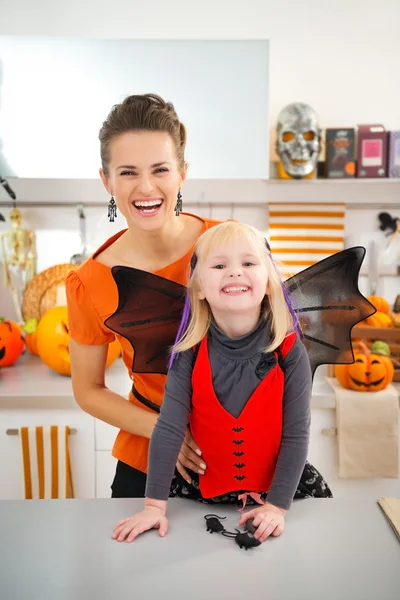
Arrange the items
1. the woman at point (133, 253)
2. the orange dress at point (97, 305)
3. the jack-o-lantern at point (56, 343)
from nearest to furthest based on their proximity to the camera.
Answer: the woman at point (133, 253) < the orange dress at point (97, 305) < the jack-o-lantern at point (56, 343)

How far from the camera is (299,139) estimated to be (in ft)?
7.14

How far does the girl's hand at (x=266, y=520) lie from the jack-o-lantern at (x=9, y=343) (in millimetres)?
1456

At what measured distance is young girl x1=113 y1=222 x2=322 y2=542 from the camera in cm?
96

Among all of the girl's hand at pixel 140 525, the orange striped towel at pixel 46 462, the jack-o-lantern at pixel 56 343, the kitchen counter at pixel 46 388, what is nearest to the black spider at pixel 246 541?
the girl's hand at pixel 140 525

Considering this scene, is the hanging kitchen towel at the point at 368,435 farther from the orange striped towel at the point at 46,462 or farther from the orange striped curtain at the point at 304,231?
the orange striped towel at the point at 46,462

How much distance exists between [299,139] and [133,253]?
1.15 metres

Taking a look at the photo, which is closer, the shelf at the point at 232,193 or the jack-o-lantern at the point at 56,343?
the jack-o-lantern at the point at 56,343

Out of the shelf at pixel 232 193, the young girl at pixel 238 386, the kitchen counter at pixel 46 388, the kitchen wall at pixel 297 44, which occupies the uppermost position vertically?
the kitchen wall at pixel 297 44

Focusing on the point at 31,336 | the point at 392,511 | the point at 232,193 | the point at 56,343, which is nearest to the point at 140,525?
the point at 392,511

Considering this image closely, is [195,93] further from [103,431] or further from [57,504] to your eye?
[57,504]

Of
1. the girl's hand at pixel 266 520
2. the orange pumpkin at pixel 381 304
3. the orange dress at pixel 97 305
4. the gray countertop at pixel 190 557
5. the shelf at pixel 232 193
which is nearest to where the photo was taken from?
the gray countertop at pixel 190 557

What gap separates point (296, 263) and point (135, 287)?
56.4 inches

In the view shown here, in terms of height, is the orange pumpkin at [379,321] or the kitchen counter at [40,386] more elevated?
the orange pumpkin at [379,321]

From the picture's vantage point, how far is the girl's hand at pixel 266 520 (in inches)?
31.9
